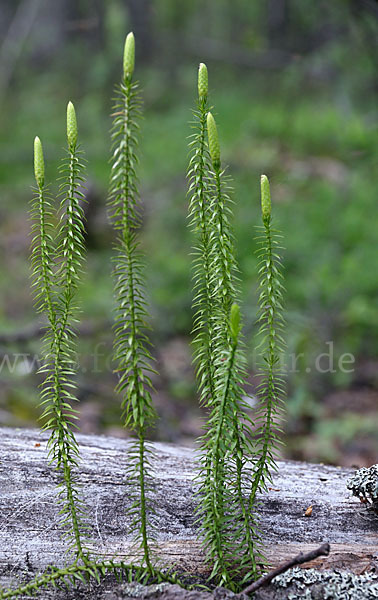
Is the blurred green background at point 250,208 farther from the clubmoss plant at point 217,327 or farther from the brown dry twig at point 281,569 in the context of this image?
the brown dry twig at point 281,569

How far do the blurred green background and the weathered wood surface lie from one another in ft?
1.82

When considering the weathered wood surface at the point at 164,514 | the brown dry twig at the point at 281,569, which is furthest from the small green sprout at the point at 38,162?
the brown dry twig at the point at 281,569

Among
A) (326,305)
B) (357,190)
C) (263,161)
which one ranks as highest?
(263,161)

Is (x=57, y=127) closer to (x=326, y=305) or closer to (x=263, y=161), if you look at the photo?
(x=263, y=161)

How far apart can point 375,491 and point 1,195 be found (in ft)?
29.8

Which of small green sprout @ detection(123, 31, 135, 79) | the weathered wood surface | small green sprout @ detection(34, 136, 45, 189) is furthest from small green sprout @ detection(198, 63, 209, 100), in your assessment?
the weathered wood surface

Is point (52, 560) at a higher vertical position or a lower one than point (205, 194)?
lower

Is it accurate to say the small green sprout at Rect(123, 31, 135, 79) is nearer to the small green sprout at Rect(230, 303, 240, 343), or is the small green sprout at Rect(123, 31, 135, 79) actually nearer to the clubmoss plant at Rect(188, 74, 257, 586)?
the clubmoss plant at Rect(188, 74, 257, 586)

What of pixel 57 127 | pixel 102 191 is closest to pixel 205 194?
pixel 102 191

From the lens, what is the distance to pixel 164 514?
1.87 m

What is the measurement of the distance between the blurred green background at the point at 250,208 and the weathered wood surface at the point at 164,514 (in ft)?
1.82

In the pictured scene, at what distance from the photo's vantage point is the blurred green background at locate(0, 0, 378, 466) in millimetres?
4742

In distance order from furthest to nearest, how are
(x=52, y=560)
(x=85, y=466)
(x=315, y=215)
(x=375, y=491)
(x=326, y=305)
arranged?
(x=315, y=215)
(x=326, y=305)
(x=85, y=466)
(x=375, y=491)
(x=52, y=560)

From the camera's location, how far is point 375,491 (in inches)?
71.3
